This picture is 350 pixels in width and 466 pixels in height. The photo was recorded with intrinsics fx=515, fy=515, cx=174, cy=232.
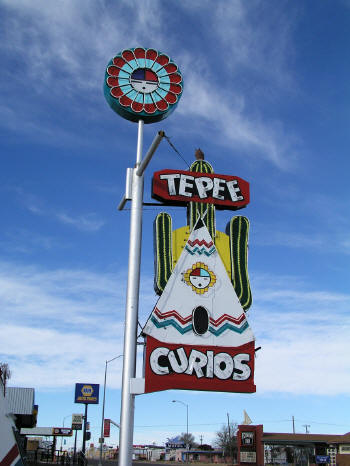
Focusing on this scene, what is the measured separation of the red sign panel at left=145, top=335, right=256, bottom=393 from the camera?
1455 cm

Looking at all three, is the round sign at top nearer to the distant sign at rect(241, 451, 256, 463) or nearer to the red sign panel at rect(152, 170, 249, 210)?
the red sign panel at rect(152, 170, 249, 210)

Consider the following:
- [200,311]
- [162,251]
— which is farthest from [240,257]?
[162,251]

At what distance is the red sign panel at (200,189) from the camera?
56.0 ft

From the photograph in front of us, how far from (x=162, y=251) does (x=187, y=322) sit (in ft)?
8.04

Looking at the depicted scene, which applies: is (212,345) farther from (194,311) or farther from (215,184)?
(215,184)

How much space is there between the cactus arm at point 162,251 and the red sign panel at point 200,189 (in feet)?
2.49

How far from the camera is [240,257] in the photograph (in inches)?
664

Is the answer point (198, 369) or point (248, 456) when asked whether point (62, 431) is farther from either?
point (198, 369)

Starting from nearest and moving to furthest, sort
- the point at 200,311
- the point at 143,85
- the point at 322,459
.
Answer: the point at 200,311 → the point at 143,85 → the point at 322,459

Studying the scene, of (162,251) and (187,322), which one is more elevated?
(162,251)

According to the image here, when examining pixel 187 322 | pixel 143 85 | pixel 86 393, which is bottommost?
pixel 86 393

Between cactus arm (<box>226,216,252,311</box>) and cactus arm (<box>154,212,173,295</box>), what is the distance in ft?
6.88

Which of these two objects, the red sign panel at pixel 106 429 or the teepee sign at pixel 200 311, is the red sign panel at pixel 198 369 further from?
the red sign panel at pixel 106 429

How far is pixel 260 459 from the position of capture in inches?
1699
